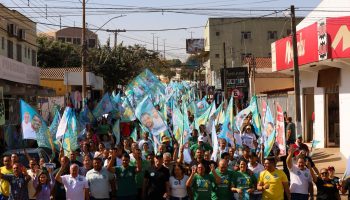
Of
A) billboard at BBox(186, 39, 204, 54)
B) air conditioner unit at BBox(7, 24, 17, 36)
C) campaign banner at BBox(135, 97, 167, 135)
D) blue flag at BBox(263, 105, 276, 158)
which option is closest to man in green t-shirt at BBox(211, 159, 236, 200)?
blue flag at BBox(263, 105, 276, 158)

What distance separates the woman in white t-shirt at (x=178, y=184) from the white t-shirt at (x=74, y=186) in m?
1.30

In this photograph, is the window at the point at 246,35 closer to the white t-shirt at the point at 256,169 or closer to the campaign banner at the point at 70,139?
the campaign banner at the point at 70,139

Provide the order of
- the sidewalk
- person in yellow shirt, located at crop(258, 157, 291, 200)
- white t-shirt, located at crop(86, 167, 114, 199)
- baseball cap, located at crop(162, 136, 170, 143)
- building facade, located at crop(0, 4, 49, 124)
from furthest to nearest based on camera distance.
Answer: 1. building facade, located at crop(0, 4, 49, 124)
2. the sidewalk
3. baseball cap, located at crop(162, 136, 170, 143)
4. white t-shirt, located at crop(86, 167, 114, 199)
5. person in yellow shirt, located at crop(258, 157, 291, 200)

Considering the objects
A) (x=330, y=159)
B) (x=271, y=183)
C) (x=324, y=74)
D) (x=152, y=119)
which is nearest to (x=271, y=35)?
(x=324, y=74)

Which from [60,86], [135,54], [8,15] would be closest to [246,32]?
[135,54]

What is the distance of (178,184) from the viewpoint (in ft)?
27.1

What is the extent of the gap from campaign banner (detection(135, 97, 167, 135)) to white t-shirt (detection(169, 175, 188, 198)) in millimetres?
3747

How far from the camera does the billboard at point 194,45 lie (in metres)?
89.7

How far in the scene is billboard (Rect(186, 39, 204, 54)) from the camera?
294 feet

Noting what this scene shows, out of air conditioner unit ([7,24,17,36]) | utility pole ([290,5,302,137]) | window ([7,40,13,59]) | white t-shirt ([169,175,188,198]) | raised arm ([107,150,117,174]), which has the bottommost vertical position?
white t-shirt ([169,175,188,198])

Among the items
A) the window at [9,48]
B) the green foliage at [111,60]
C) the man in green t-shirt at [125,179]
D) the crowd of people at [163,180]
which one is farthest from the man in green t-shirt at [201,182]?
the green foliage at [111,60]

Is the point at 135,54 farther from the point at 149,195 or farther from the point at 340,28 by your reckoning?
the point at 149,195

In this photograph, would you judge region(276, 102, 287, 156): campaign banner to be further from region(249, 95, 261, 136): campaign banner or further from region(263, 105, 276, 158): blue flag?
region(249, 95, 261, 136): campaign banner

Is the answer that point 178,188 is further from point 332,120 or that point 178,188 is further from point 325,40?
point 332,120
